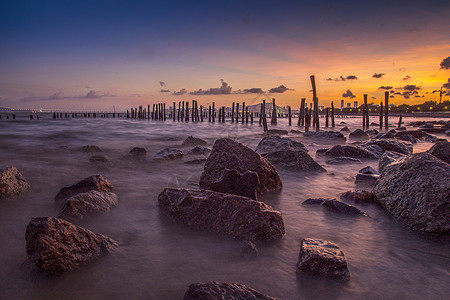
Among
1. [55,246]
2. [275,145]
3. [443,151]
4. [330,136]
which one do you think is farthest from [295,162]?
[330,136]

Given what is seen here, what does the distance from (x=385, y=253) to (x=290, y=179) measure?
3096 mm

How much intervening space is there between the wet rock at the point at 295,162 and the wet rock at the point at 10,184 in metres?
5.26

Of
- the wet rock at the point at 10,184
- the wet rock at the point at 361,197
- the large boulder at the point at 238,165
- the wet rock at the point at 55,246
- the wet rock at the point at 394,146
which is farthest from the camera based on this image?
the wet rock at the point at 394,146

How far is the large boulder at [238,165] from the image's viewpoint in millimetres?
4805

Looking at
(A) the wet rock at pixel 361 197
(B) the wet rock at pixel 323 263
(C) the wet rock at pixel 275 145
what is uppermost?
(C) the wet rock at pixel 275 145

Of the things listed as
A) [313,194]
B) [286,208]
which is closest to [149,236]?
[286,208]

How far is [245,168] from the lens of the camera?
480 centimetres

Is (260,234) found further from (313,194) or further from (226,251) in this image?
(313,194)

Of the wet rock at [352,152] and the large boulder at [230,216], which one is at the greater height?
the wet rock at [352,152]

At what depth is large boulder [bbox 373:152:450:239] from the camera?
117 inches

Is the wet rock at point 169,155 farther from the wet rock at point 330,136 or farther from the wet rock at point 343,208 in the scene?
the wet rock at point 330,136

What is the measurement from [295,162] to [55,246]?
5.48m

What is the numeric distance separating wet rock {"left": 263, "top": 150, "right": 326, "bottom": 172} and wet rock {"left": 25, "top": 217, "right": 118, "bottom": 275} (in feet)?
16.6

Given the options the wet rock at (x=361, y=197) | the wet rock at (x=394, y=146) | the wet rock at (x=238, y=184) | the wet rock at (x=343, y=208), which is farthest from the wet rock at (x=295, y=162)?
the wet rock at (x=394, y=146)
